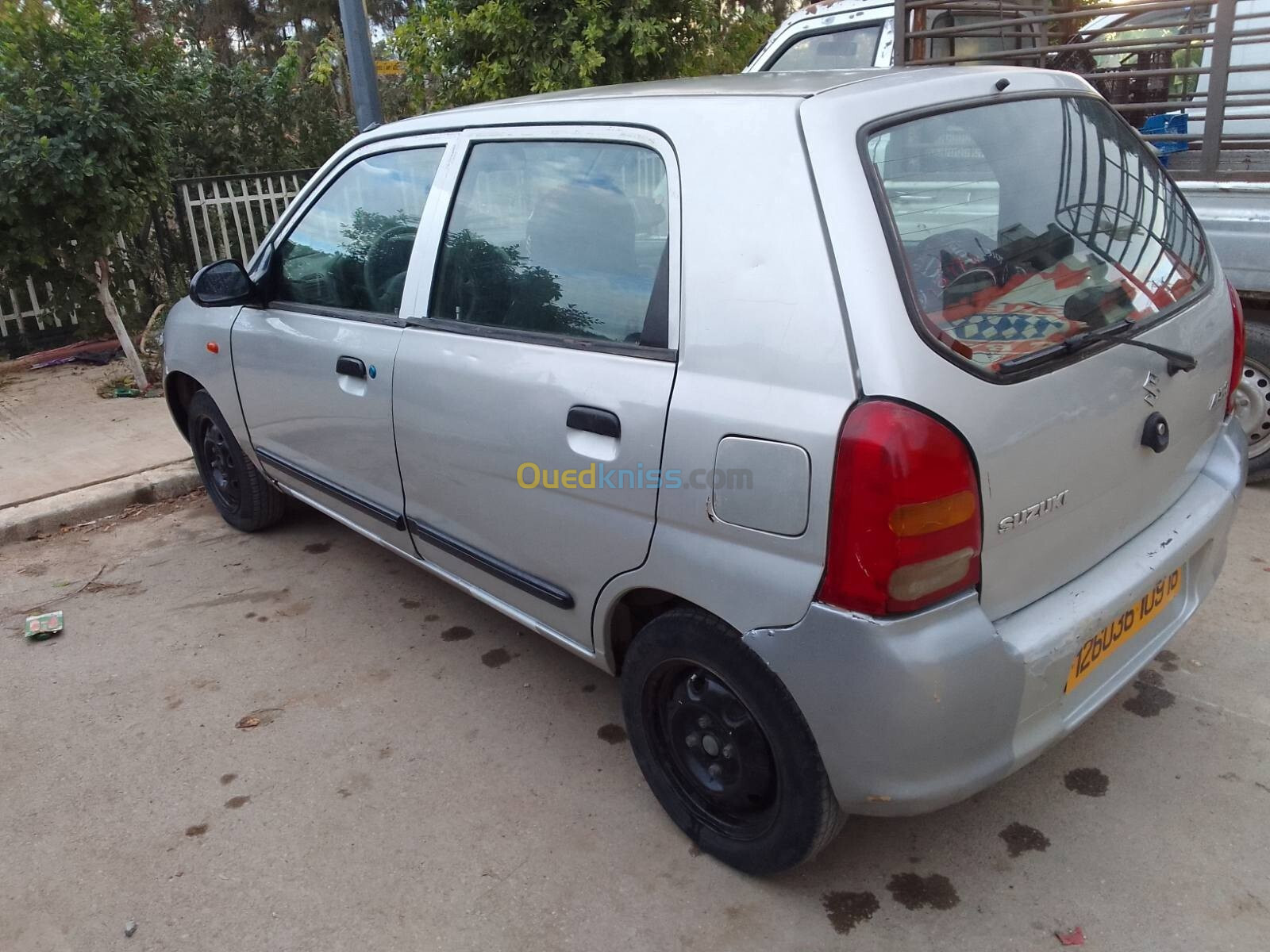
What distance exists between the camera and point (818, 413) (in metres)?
1.80

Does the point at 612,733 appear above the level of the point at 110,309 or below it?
below

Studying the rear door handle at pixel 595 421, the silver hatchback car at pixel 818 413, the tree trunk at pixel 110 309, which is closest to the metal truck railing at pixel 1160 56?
the silver hatchback car at pixel 818 413

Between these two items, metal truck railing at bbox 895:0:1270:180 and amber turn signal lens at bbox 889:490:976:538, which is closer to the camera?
amber turn signal lens at bbox 889:490:976:538

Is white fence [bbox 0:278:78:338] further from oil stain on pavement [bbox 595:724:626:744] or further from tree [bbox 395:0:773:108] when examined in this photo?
oil stain on pavement [bbox 595:724:626:744]

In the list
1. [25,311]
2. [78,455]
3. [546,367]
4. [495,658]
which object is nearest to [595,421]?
[546,367]

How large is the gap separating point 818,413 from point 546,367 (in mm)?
813

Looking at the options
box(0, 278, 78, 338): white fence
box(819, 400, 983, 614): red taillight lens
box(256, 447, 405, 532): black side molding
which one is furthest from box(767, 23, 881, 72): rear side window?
box(0, 278, 78, 338): white fence

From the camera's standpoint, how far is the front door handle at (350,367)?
9.88 ft

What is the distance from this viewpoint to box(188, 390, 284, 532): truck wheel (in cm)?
420

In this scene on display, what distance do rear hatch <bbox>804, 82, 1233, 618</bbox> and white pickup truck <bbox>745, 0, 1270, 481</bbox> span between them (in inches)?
63.0

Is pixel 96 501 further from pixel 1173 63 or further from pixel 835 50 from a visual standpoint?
pixel 1173 63

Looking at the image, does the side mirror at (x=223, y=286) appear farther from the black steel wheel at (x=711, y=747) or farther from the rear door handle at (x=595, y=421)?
the black steel wheel at (x=711, y=747)

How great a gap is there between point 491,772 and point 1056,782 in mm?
1544

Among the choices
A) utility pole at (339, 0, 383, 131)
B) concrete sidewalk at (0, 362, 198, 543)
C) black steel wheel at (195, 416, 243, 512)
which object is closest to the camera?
black steel wheel at (195, 416, 243, 512)
